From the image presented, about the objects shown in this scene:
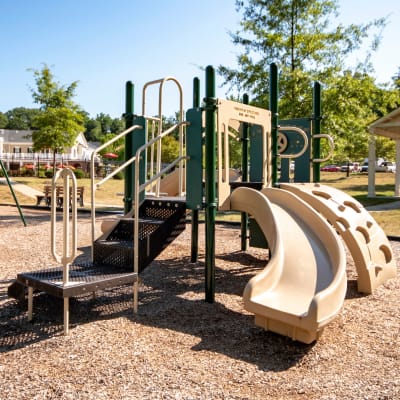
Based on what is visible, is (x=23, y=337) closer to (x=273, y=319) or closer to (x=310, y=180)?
(x=273, y=319)

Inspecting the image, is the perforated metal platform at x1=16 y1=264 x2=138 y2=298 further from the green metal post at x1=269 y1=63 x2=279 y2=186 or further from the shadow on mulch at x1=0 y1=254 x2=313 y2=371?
the green metal post at x1=269 y1=63 x2=279 y2=186

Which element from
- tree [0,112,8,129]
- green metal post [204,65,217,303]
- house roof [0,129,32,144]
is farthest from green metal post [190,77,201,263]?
tree [0,112,8,129]

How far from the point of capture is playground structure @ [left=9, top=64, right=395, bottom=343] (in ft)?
12.7

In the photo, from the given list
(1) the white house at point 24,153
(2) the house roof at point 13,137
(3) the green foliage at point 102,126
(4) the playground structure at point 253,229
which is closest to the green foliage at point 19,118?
(3) the green foliage at point 102,126

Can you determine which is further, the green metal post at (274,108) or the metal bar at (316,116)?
the metal bar at (316,116)

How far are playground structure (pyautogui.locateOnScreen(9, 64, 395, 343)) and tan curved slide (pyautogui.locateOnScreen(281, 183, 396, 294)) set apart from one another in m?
0.01

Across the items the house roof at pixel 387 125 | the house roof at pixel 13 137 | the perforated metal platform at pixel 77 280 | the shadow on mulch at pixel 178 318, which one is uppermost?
the house roof at pixel 13 137

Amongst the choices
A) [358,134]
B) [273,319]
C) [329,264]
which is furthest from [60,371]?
[358,134]

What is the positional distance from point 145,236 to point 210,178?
3.08 ft

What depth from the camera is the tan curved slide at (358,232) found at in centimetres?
545

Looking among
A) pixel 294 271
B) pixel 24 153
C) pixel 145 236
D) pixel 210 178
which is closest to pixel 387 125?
pixel 210 178

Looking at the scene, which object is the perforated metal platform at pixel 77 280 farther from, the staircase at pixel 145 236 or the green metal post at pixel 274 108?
the green metal post at pixel 274 108

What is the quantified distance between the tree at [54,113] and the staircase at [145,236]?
21646 mm

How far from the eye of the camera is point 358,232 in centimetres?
570
